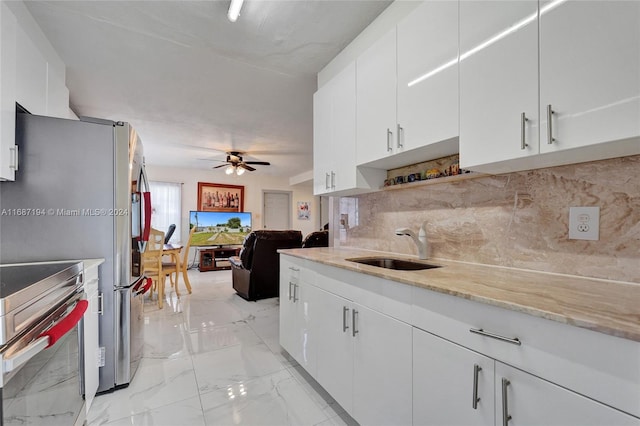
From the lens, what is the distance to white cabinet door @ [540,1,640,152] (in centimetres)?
82

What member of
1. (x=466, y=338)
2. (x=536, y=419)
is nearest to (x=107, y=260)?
(x=466, y=338)

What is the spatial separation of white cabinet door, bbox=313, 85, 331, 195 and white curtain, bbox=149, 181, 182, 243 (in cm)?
523

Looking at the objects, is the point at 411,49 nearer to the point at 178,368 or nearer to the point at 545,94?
the point at 545,94

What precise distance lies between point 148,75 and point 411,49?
2357 millimetres

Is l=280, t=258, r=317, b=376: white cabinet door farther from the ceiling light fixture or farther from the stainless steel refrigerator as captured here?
the ceiling light fixture

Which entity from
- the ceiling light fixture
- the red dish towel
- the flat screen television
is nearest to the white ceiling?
the ceiling light fixture

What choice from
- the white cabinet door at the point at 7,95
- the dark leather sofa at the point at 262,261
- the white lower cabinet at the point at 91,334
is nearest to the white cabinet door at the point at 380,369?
the white lower cabinet at the point at 91,334

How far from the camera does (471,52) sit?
A: 1.23 m

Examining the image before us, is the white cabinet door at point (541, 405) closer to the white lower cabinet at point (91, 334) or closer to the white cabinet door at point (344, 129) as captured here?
the white cabinet door at point (344, 129)

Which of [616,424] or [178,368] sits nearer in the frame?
[616,424]

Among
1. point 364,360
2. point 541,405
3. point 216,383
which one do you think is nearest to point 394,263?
point 364,360

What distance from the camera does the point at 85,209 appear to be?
173 cm

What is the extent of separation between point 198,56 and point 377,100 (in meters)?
1.58

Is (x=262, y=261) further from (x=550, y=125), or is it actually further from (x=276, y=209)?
(x=276, y=209)
